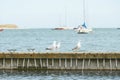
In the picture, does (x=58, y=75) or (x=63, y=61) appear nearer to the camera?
(x=58, y=75)

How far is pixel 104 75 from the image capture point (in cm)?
5297

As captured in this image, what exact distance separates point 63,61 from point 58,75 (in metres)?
2.31

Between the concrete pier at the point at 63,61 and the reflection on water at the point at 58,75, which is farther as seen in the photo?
the concrete pier at the point at 63,61

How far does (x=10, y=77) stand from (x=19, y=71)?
107 inches

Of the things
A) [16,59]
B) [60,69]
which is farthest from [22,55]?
[60,69]

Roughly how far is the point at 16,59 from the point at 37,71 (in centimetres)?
262

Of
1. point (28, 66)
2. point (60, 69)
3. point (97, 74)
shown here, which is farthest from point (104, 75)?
point (28, 66)

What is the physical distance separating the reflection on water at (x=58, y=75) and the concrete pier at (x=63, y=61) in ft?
2.02

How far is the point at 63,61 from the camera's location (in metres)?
54.9

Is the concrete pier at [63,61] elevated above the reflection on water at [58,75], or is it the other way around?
the concrete pier at [63,61]

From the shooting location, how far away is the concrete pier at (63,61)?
178 ft

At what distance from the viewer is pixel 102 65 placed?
54.6 metres

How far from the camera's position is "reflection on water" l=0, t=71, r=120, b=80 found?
51781mm

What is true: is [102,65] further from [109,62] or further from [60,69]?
[60,69]
